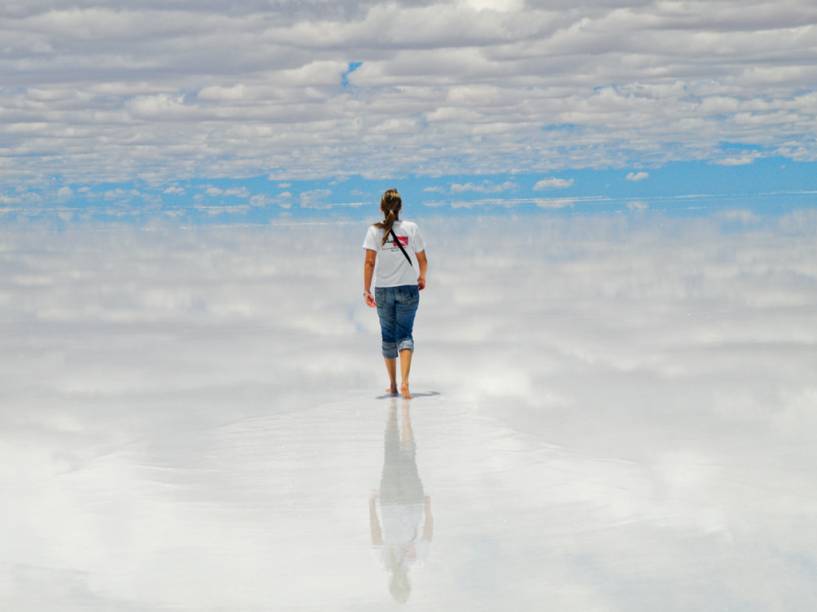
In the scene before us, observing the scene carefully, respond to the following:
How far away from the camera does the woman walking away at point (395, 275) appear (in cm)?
1183

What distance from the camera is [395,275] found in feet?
39.3

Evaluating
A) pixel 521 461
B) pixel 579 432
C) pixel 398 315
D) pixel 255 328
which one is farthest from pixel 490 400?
pixel 255 328

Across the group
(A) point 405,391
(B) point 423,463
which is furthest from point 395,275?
(B) point 423,463

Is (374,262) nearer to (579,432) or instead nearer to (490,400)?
(490,400)

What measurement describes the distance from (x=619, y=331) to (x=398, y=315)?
6214 millimetres

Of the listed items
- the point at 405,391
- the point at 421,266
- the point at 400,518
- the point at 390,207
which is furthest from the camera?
the point at 405,391

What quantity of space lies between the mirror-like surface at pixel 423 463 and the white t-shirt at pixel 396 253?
3.64 ft

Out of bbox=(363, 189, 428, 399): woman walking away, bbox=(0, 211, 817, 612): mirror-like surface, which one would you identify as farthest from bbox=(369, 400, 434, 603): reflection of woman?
bbox=(363, 189, 428, 399): woman walking away

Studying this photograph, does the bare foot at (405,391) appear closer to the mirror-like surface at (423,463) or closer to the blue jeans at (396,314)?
the mirror-like surface at (423,463)

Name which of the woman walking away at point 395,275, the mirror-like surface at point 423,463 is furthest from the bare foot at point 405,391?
the mirror-like surface at point 423,463

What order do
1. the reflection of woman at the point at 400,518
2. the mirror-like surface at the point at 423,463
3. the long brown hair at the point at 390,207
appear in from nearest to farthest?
1. the mirror-like surface at the point at 423,463
2. the reflection of woman at the point at 400,518
3. the long brown hair at the point at 390,207

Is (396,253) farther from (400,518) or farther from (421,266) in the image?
(400,518)

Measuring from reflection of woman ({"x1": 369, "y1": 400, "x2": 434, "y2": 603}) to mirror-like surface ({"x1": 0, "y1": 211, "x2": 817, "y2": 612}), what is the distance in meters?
0.02

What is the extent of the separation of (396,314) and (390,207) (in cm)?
105
